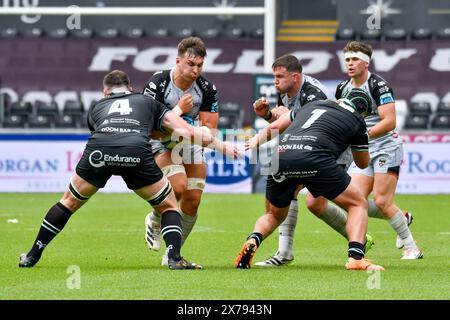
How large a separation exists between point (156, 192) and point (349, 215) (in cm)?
177

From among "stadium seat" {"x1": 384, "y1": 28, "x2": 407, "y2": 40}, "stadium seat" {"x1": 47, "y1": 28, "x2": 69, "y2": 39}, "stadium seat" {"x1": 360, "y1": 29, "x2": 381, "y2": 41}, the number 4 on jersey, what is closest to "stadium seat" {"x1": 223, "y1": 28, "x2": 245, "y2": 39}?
"stadium seat" {"x1": 360, "y1": 29, "x2": 381, "y2": 41}

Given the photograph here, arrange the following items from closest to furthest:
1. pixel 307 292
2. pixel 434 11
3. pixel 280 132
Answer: pixel 307 292 → pixel 280 132 → pixel 434 11

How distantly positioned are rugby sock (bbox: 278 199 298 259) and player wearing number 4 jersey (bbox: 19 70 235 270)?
45.0 inches

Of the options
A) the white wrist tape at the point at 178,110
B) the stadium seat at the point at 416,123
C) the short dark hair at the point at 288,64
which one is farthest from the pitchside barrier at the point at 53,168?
the short dark hair at the point at 288,64

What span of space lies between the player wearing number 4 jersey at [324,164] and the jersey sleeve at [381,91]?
1.38 m

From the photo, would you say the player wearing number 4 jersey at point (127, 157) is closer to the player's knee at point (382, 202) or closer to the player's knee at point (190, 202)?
the player's knee at point (190, 202)

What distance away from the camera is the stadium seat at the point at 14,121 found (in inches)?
1040

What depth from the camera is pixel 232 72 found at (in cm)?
2766

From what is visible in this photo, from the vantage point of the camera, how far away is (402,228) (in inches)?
464

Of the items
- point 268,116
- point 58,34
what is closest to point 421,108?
point 58,34

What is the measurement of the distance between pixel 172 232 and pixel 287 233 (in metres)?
1.50

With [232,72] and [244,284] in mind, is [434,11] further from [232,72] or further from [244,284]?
[244,284]

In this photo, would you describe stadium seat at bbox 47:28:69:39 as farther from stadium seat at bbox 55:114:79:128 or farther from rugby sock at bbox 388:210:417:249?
rugby sock at bbox 388:210:417:249
